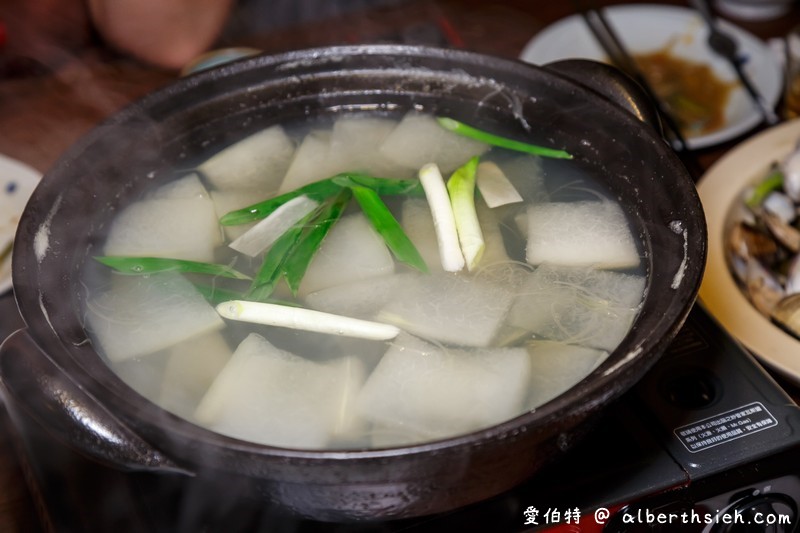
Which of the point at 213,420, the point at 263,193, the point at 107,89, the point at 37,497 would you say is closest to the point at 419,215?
the point at 263,193

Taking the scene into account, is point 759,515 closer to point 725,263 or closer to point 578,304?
point 578,304

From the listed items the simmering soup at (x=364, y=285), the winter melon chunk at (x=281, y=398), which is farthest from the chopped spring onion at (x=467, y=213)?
the winter melon chunk at (x=281, y=398)

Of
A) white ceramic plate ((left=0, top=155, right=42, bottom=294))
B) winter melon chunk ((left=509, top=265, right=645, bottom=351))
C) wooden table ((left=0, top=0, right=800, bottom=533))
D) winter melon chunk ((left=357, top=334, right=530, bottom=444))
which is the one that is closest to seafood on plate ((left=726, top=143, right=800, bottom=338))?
wooden table ((left=0, top=0, right=800, bottom=533))

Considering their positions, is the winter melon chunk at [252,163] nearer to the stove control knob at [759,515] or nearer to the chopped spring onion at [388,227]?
the chopped spring onion at [388,227]

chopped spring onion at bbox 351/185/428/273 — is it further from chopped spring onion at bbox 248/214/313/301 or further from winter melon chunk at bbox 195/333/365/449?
winter melon chunk at bbox 195/333/365/449

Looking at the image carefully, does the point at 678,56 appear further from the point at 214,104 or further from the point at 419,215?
the point at 214,104

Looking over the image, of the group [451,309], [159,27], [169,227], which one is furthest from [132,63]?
[451,309]
